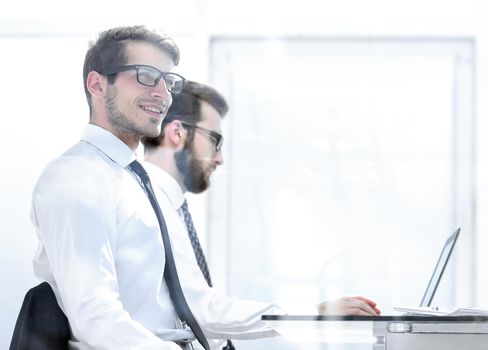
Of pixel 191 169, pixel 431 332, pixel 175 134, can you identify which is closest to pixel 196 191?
pixel 191 169

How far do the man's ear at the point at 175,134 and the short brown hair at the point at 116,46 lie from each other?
0.34 m

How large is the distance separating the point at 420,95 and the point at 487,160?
33 centimetres

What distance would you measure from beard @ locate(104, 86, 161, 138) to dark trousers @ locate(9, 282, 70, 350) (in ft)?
1.36

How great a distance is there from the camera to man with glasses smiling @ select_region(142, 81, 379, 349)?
6.49 ft

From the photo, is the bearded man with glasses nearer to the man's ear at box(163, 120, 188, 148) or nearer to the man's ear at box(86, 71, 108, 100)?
the man's ear at box(86, 71, 108, 100)

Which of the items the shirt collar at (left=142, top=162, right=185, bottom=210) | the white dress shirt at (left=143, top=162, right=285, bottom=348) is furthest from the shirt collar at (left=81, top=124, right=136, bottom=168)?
the shirt collar at (left=142, top=162, right=185, bottom=210)

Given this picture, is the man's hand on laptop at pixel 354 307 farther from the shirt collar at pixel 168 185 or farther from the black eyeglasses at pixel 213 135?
the black eyeglasses at pixel 213 135

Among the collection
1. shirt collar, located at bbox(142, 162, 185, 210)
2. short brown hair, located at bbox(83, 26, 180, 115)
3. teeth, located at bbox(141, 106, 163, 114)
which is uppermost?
short brown hair, located at bbox(83, 26, 180, 115)

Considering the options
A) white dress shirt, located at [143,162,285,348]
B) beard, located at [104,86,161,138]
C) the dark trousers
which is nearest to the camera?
the dark trousers

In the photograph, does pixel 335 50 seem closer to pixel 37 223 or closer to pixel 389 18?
pixel 389 18

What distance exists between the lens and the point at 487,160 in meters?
2.84

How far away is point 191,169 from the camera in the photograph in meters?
2.33

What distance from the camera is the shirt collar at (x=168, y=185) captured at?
2.17 metres

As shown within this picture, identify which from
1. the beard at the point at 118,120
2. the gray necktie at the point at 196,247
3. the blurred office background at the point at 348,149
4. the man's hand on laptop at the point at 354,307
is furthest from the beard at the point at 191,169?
the man's hand on laptop at the point at 354,307
